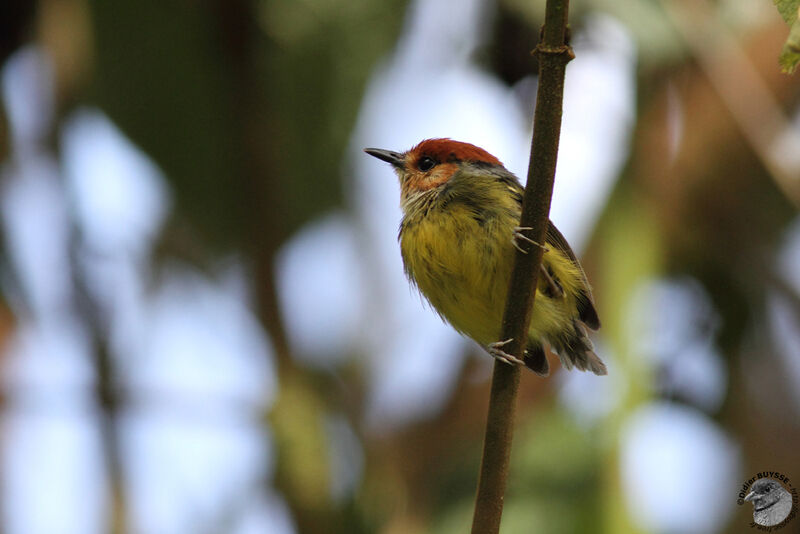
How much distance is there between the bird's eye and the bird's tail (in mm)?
916

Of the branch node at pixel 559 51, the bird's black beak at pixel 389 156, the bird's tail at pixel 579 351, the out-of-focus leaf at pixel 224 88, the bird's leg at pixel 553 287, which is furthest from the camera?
the out-of-focus leaf at pixel 224 88

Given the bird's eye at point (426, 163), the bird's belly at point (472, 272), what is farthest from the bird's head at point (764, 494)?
the bird's eye at point (426, 163)

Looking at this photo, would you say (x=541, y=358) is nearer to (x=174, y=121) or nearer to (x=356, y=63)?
(x=356, y=63)

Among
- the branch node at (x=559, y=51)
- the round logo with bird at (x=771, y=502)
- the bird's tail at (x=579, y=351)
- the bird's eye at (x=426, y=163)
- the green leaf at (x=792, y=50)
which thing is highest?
the branch node at (x=559, y=51)

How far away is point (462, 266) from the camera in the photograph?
3.40 meters

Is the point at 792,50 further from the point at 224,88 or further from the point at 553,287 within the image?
the point at 224,88

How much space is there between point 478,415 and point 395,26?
216cm

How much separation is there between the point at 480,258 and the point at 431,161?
0.95 m

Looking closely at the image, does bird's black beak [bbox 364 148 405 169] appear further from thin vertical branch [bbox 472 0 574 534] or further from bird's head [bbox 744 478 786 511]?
thin vertical branch [bbox 472 0 574 534]

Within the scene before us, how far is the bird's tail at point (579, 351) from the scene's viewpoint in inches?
153

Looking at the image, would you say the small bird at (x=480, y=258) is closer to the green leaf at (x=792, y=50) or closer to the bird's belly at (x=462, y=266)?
the bird's belly at (x=462, y=266)

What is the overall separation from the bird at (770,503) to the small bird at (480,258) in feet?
2.55

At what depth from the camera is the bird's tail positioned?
12.8ft

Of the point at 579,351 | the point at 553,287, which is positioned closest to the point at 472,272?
the point at 553,287
